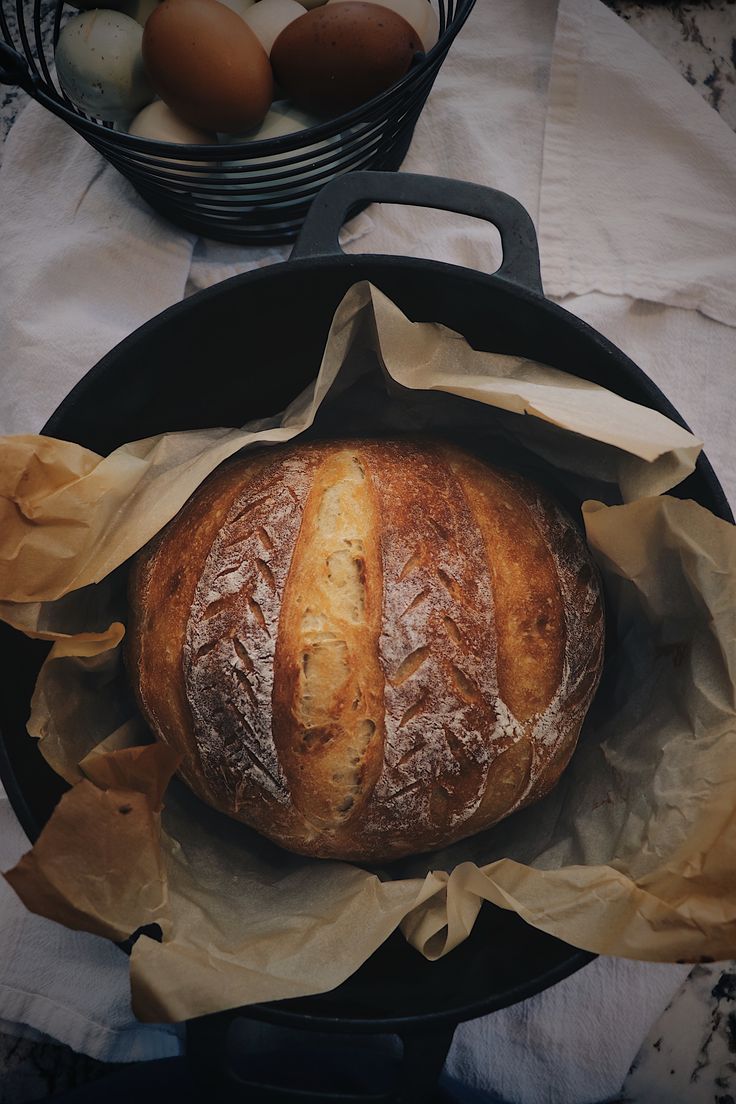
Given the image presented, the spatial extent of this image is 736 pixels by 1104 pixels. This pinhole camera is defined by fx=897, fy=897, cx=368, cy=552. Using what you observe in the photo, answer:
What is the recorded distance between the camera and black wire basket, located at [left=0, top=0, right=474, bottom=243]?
0.84m

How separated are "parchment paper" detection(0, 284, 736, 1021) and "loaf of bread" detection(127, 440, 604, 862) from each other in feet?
0.16

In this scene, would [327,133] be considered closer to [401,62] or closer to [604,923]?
[401,62]

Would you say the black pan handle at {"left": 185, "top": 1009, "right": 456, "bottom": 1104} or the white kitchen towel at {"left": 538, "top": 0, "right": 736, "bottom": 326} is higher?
the white kitchen towel at {"left": 538, "top": 0, "right": 736, "bottom": 326}

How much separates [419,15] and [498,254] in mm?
261

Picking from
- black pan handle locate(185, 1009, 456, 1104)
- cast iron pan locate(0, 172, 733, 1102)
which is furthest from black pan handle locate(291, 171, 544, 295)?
black pan handle locate(185, 1009, 456, 1104)

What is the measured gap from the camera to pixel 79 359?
1.02 m

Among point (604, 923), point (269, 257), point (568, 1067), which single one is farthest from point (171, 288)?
point (568, 1067)

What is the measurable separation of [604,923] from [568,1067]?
43 cm

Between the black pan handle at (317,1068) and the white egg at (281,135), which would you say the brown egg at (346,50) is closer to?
the white egg at (281,135)

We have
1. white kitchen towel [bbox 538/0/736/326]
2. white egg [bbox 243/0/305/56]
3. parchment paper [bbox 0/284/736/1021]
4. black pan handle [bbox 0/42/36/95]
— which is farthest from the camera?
white kitchen towel [bbox 538/0/736/326]

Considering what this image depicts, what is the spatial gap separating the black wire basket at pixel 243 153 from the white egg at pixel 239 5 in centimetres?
13

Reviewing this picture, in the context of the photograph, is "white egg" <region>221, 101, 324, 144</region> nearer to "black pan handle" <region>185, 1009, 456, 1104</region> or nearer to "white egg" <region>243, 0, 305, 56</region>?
"white egg" <region>243, 0, 305, 56</region>

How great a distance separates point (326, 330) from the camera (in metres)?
0.90

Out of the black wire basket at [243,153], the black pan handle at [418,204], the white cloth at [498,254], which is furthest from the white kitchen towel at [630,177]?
the black pan handle at [418,204]
